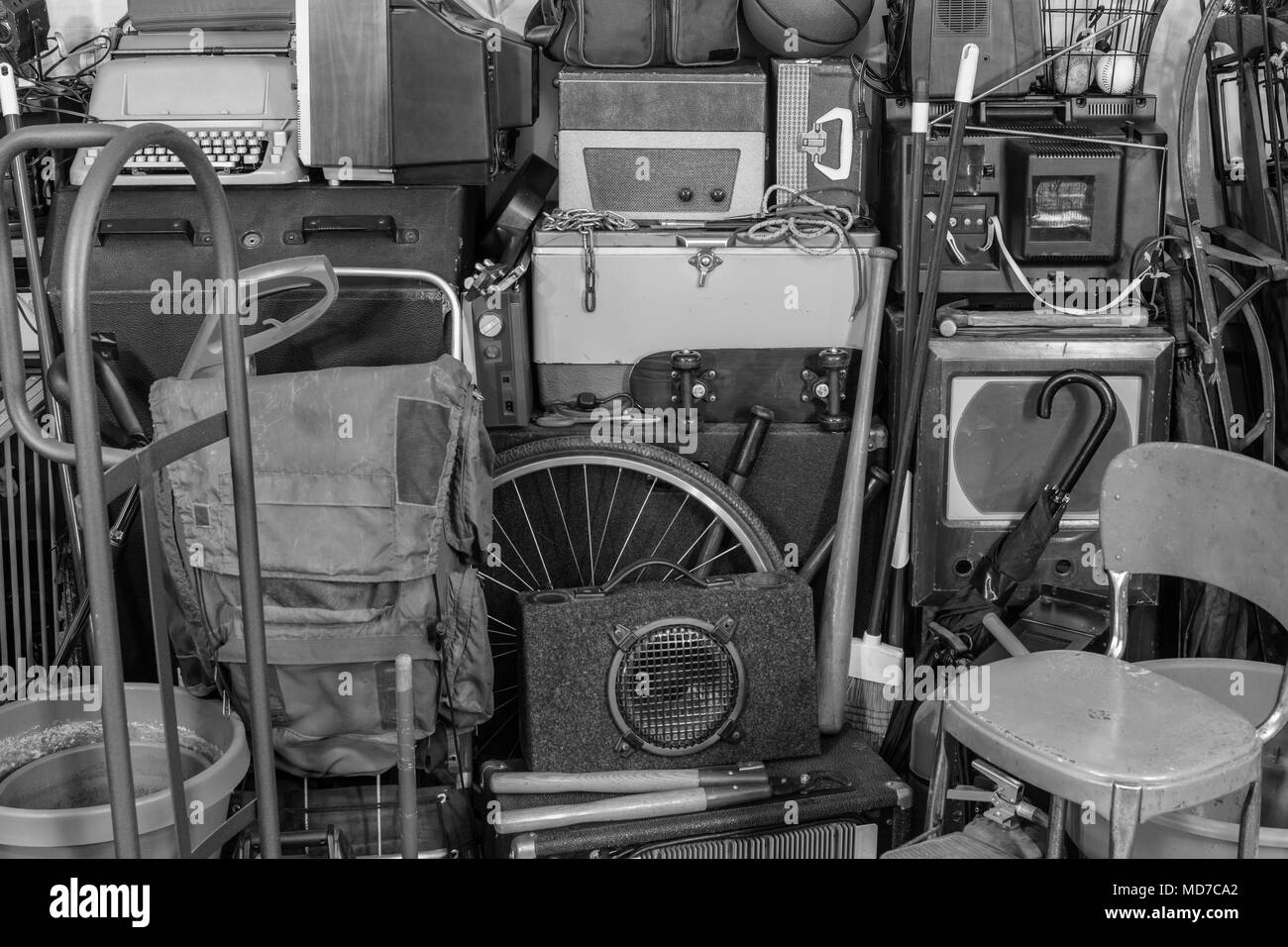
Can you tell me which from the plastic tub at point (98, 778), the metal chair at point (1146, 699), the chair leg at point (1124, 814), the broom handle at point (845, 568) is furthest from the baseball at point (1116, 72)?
the plastic tub at point (98, 778)

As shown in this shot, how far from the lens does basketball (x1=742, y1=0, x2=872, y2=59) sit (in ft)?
9.52

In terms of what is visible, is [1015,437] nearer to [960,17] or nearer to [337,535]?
[960,17]

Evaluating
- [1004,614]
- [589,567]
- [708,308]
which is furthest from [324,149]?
[1004,614]

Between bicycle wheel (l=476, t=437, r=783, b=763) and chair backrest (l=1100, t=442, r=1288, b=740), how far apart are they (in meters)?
0.86

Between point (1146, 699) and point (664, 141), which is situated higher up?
point (664, 141)

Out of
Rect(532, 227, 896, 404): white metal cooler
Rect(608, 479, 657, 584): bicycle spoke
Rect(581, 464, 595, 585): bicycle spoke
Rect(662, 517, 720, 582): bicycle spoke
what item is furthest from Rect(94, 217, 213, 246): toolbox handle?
Rect(662, 517, 720, 582): bicycle spoke

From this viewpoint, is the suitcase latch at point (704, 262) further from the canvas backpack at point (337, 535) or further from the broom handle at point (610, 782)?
the broom handle at point (610, 782)

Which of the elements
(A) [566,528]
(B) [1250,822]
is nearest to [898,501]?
(A) [566,528]

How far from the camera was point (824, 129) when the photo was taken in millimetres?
2955

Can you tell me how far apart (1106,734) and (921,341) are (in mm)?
1054

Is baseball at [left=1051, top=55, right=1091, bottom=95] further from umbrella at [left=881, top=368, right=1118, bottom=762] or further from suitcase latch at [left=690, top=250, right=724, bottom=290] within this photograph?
suitcase latch at [left=690, top=250, right=724, bottom=290]

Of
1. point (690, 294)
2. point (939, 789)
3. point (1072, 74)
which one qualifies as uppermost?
point (1072, 74)

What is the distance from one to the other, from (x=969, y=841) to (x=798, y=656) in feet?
1.80

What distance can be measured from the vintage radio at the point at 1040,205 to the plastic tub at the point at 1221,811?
910 millimetres
